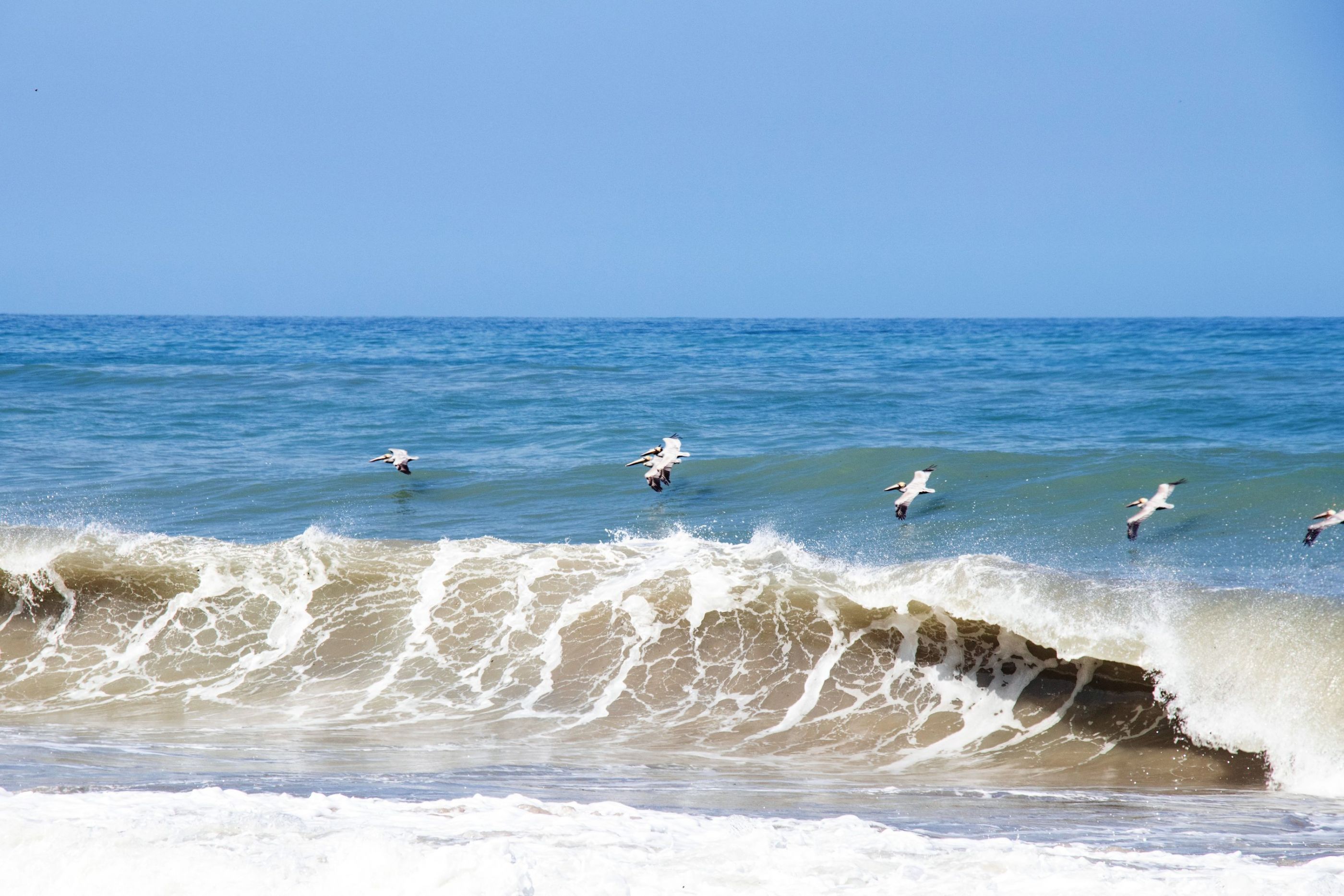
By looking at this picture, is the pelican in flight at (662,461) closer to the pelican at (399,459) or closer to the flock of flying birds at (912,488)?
the flock of flying birds at (912,488)

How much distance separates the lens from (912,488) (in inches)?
567

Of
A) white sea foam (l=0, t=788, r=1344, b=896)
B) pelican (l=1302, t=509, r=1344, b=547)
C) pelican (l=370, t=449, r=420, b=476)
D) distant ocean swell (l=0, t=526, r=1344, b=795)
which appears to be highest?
pelican (l=1302, t=509, r=1344, b=547)

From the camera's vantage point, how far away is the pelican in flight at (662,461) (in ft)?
51.8

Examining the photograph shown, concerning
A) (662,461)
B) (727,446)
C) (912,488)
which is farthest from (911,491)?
(727,446)

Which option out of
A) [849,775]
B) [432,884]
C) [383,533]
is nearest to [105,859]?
[432,884]

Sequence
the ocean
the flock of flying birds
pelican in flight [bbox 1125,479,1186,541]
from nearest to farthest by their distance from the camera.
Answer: the ocean → the flock of flying birds → pelican in flight [bbox 1125,479,1186,541]

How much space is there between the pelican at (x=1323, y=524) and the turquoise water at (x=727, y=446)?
197 millimetres

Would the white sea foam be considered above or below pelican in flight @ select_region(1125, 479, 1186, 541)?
below

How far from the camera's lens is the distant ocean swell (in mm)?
8016

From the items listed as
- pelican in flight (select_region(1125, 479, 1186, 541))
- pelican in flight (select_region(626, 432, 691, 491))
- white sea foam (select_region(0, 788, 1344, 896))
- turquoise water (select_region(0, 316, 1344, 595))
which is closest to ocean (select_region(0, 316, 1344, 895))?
white sea foam (select_region(0, 788, 1344, 896))

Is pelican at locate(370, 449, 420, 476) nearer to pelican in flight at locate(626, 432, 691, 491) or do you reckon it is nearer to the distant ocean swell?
pelican in flight at locate(626, 432, 691, 491)

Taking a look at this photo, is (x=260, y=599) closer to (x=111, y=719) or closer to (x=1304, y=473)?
(x=111, y=719)

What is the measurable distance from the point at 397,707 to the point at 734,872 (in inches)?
210

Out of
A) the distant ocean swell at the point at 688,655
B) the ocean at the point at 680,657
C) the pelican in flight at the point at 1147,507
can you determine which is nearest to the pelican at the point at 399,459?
the ocean at the point at 680,657
